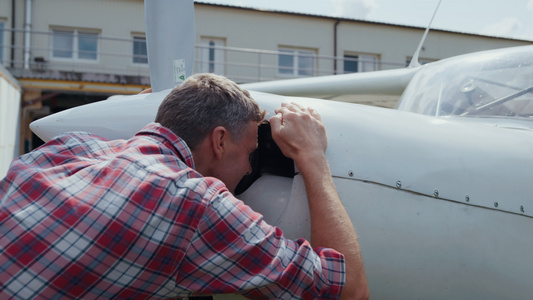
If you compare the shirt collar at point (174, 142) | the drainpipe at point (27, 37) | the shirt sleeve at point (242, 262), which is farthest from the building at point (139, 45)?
the shirt sleeve at point (242, 262)

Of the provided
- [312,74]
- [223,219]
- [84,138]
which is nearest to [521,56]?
[223,219]

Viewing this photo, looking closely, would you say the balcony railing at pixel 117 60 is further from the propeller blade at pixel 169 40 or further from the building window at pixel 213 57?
the propeller blade at pixel 169 40

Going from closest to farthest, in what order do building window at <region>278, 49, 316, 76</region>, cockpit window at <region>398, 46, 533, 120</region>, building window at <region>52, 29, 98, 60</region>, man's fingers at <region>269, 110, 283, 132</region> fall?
man's fingers at <region>269, 110, 283, 132</region> < cockpit window at <region>398, 46, 533, 120</region> < building window at <region>52, 29, 98, 60</region> < building window at <region>278, 49, 316, 76</region>

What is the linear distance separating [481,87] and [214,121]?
1.97m

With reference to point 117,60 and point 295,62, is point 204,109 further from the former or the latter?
point 295,62

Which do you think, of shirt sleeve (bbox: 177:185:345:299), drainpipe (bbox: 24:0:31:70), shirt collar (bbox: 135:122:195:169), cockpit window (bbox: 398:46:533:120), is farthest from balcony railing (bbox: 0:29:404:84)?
shirt sleeve (bbox: 177:185:345:299)

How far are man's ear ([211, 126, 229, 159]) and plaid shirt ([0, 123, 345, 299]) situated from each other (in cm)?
25

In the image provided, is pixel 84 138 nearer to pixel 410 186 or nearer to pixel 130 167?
pixel 130 167

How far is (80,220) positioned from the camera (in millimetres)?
1396

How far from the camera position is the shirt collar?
5.48 feet

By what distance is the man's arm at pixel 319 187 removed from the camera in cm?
162

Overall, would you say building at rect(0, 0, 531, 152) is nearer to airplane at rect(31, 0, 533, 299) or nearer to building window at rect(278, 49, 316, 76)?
building window at rect(278, 49, 316, 76)

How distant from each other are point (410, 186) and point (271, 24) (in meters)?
18.8

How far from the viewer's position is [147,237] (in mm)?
1414
